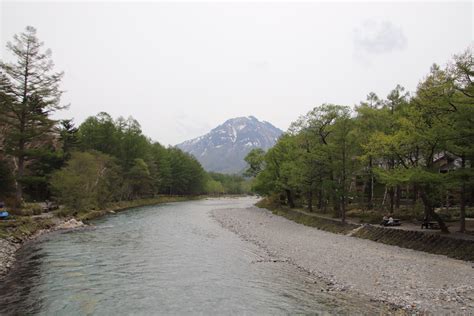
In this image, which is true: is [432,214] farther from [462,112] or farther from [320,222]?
[320,222]

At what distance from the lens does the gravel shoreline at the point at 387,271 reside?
44.7 ft

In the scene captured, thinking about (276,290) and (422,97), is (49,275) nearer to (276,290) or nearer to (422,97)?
(276,290)

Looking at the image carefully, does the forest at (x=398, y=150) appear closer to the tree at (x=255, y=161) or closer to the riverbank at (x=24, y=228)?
the tree at (x=255, y=161)

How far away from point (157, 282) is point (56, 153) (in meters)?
27.5

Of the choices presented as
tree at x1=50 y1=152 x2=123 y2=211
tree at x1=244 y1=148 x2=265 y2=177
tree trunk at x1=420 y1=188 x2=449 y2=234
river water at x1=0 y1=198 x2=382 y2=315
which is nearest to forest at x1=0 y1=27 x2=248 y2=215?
tree at x1=50 y1=152 x2=123 y2=211

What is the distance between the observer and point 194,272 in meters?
18.8

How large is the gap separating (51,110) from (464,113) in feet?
Answer: 125

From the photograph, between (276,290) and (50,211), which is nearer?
(276,290)

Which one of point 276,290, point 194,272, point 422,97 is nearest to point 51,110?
point 194,272

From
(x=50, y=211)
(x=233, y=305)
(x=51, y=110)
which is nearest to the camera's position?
(x=233, y=305)

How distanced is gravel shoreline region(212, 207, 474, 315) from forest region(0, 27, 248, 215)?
26220 millimetres

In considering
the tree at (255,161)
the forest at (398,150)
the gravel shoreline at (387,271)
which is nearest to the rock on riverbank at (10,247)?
the gravel shoreline at (387,271)

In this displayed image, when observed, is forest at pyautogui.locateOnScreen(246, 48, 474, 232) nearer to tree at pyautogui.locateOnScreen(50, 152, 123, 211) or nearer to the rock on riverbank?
the rock on riverbank

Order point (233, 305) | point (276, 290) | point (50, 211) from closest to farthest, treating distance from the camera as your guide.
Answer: point (233, 305), point (276, 290), point (50, 211)
